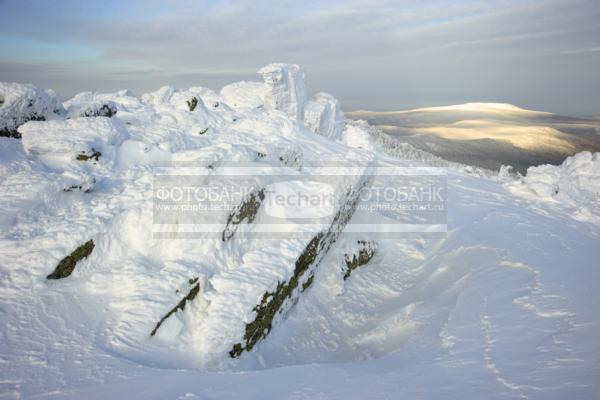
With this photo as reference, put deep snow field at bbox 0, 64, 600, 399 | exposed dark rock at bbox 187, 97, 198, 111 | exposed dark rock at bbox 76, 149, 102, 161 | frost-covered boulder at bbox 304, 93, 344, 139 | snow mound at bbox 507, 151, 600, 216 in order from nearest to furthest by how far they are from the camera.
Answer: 1. deep snow field at bbox 0, 64, 600, 399
2. exposed dark rock at bbox 76, 149, 102, 161
3. exposed dark rock at bbox 187, 97, 198, 111
4. snow mound at bbox 507, 151, 600, 216
5. frost-covered boulder at bbox 304, 93, 344, 139

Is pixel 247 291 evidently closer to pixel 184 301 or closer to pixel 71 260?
pixel 184 301

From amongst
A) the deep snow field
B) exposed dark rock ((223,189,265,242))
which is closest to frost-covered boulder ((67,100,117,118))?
the deep snow field

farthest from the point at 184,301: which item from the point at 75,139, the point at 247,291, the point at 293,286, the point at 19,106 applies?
the point at 19,106

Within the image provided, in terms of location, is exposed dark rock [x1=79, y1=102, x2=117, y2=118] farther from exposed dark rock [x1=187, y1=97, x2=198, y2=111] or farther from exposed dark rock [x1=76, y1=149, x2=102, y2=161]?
exposed dark rock [x1=187, y1=97, x2=198, y2=111]

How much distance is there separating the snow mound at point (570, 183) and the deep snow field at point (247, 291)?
33.8 ft

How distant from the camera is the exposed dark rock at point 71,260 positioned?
28.9 ft

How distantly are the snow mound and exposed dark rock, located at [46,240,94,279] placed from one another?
28.7 m

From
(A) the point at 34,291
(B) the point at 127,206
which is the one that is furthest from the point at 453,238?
(A) the point at 34,291

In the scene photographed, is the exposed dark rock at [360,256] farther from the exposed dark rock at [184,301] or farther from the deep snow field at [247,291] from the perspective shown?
the exposed dark rock at [184,301]

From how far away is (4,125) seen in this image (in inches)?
580

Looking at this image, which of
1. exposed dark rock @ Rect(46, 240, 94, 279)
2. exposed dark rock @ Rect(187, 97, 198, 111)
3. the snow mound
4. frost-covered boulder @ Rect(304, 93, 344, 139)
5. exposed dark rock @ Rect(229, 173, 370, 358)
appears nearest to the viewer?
exposed dark rock @ Rect(46, 240, 94, 279)

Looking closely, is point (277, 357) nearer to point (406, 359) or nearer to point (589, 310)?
point (406, 359)

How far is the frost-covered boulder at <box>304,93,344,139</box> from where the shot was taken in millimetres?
57844

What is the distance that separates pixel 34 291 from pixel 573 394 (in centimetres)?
1076
